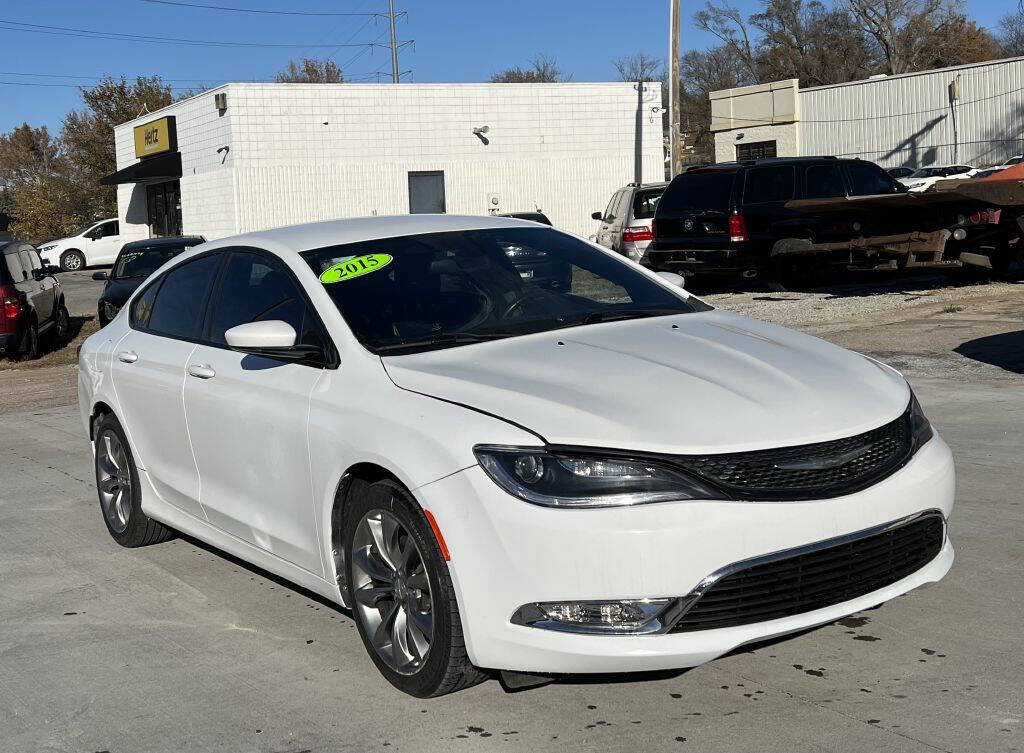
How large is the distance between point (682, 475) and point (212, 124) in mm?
37043

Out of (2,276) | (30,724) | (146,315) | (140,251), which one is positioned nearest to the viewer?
(30,724)

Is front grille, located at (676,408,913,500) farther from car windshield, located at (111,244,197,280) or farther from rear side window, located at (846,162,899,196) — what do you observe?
car windshield, located at (111,244,197,280)

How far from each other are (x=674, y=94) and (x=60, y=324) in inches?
681

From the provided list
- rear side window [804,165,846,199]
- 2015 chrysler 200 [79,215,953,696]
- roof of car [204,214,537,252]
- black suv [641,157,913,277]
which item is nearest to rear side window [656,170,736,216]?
black suv [641,157,913,277]

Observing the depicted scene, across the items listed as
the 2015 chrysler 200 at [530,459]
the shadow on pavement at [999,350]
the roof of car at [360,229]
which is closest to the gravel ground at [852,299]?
the shadow on pavement at [999,350]

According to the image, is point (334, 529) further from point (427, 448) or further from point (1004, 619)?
point (1004, 619)

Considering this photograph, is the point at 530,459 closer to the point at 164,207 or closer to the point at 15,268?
the point at 15,268

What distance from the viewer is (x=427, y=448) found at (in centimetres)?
379

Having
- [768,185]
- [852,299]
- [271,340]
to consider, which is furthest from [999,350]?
[271,340]

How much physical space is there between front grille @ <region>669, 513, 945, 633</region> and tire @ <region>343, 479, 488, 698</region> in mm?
745

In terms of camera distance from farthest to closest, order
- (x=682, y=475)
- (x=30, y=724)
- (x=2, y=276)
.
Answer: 1. (x=2, y=276)
2. (x=30, y=724)
3. (x=682, y=475)

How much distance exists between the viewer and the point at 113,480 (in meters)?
6.48

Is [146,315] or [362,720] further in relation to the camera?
[146,315]

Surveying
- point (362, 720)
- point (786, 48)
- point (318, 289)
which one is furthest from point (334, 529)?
point (786, 48)
